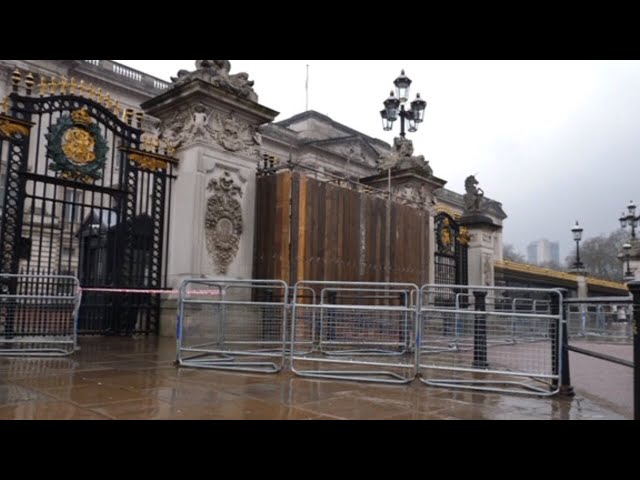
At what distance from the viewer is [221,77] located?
1052 centimetres

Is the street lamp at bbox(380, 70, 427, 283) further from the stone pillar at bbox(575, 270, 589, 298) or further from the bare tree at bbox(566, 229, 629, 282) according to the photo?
the bare tree at bbox(566, 229, 629, 282)

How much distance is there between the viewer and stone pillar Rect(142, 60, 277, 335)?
10164 millimetres

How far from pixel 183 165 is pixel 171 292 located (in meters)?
2.45

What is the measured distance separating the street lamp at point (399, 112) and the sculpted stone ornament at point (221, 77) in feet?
14.3

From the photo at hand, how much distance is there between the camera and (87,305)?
9.56m

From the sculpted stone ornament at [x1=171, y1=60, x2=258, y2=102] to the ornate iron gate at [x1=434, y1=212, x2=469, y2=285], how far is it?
8.61 meters

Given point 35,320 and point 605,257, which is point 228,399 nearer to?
point 35,320

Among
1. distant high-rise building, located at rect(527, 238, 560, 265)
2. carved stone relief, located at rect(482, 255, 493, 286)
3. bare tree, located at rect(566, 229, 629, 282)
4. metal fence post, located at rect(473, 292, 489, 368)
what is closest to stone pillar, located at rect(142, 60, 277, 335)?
metal fence post, located at rect(473, 292, 489, 368)

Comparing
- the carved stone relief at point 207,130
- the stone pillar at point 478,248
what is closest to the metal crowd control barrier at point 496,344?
the carved stone relief at point 207,130

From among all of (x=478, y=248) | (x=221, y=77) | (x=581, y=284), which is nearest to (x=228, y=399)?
(x=221, y=77)

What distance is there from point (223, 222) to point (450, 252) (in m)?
9.46

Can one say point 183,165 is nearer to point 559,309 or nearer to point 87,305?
point 87,305
